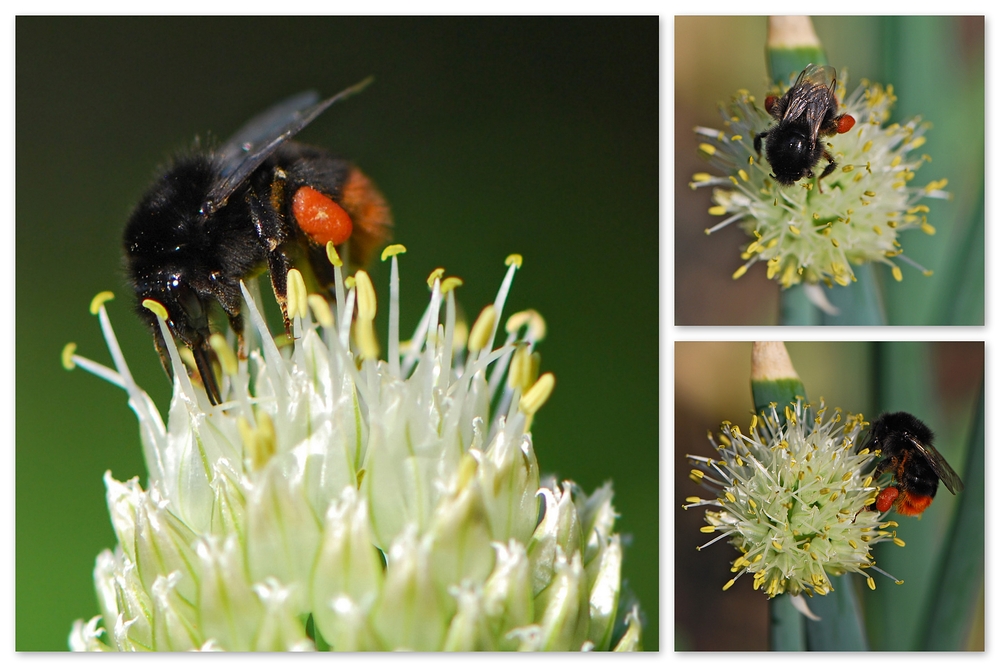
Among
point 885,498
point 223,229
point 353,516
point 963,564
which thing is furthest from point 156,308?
point 963,564

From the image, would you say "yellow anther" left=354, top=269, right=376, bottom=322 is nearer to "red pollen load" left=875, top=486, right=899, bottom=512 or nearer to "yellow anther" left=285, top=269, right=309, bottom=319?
"yellow anther" left=285, top=269, right=309, bottom=319

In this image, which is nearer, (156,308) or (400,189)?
(156,308)

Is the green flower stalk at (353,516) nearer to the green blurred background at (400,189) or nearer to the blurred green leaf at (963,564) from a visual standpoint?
the green blurred background at (400,189)

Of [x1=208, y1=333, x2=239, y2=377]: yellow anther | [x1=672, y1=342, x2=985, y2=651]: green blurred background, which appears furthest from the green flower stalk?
[x1=672, y1=342, x2=985, y2=651]: green blurred background

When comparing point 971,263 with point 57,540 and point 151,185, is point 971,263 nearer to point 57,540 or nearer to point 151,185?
point 151,185

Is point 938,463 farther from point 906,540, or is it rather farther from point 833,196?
point 833,196

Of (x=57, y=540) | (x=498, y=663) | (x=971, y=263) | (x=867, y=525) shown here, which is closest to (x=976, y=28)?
(x=971, y=263)
